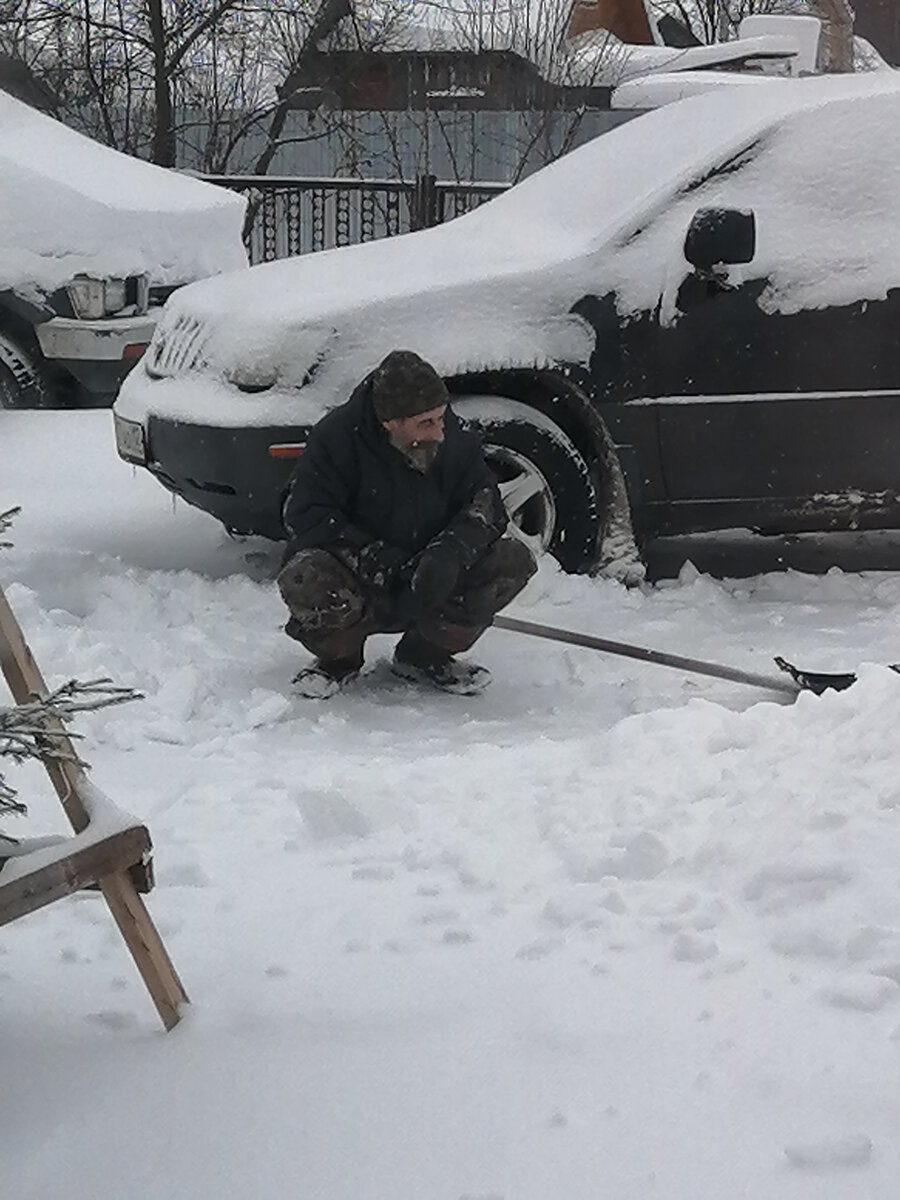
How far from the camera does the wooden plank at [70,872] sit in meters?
2.14

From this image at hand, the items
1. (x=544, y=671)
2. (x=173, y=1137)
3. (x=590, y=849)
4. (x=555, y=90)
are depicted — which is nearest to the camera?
(x=173, y=1137)

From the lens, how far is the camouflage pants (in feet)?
14.3

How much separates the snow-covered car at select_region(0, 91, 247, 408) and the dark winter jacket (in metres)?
2.93

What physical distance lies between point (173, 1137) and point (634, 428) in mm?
3605

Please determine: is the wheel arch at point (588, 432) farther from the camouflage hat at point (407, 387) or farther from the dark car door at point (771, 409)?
the camouflage hat at point (407, 387)

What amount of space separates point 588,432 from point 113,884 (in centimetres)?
337

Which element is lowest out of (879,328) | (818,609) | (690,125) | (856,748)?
(818,609)

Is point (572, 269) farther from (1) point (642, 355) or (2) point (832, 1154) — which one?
(2) point (832, 1154)

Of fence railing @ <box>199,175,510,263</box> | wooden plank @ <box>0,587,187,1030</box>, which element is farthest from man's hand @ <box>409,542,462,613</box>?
fence railing @ <box>199,175,510,263</box>

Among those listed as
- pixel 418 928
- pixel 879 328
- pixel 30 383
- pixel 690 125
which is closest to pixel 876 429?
pixel 879 328

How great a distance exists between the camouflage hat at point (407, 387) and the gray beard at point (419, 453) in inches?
4.3

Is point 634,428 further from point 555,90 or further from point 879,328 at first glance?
point 555,90

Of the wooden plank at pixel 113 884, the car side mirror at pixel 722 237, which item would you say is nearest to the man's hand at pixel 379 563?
the car side mirror at pixel 722 237

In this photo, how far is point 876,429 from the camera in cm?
543
